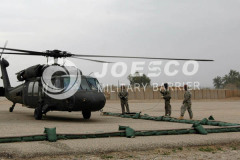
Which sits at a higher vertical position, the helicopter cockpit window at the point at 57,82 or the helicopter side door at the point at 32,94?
the helicopter cockpit window at the point at 57,82

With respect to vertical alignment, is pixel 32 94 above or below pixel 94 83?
below

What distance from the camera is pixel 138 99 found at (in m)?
50.1

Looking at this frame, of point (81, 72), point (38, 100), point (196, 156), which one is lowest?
point (196, 156)

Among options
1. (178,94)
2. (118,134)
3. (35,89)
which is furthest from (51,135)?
(178,94)

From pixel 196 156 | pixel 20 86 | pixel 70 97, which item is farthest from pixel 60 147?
Result: pixel 20 86

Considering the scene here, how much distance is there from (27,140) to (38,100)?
7.64m

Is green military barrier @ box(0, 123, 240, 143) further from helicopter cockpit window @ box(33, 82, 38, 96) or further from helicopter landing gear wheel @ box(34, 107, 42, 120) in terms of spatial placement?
helicopter cockpit window @ box(33, 82, 38, 96)

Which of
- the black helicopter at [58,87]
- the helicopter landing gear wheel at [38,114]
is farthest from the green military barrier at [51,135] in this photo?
the helicopter landing gear wheel at [38,114]

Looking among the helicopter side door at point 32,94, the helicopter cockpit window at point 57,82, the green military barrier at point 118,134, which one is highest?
the helicopter cockpit window at point 57,82

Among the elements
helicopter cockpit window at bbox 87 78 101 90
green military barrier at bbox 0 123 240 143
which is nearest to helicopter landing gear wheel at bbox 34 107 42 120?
helicopter cockpit window at bbox 87 78 101 90

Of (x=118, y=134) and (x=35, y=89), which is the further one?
(x=35, y=89)

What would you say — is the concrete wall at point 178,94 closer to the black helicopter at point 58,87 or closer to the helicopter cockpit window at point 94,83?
the black helicopter at point 58,87

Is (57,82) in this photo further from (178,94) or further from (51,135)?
(178,94)

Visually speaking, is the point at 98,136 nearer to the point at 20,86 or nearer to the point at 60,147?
the point at 60,147
